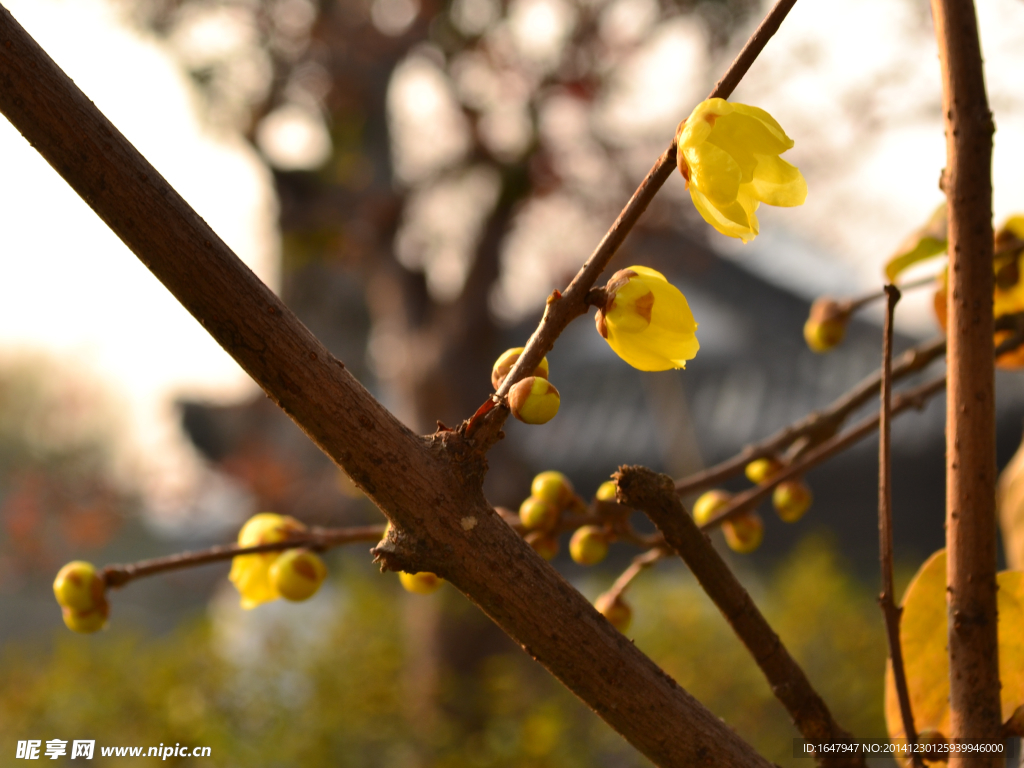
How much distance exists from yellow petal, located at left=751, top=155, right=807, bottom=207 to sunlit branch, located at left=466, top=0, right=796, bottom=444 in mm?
28

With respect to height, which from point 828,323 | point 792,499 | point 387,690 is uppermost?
point 387,690

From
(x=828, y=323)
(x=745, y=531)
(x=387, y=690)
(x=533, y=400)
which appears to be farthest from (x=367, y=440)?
Answer: (x=387, y=690)

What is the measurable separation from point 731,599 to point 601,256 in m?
0.12

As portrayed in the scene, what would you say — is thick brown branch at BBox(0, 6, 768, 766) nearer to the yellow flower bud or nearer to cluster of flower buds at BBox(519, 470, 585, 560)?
the yellow flower bud

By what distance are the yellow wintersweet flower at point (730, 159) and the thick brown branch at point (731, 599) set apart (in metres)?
0.08

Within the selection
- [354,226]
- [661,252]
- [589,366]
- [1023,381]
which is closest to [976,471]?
[354,226]

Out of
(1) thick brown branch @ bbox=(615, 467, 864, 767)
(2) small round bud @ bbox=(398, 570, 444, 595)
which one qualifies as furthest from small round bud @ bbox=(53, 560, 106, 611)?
(1) thick brown branch @ bbox=(615, 467, 864, 767)

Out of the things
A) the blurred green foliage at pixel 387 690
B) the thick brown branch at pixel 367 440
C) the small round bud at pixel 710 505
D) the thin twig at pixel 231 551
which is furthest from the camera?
the blurred green foliage at pixel 387 690

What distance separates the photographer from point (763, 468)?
45 cm

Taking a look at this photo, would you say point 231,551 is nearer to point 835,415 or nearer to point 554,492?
point 554,492

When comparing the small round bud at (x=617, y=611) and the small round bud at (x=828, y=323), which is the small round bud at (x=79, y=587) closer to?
the small round bud at (x=617, y=611)

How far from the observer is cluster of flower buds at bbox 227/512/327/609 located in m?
0.36

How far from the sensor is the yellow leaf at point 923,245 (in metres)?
0.43

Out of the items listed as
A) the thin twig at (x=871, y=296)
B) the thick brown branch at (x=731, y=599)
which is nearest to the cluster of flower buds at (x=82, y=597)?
the thick brown branch at (x=731, y=599)
